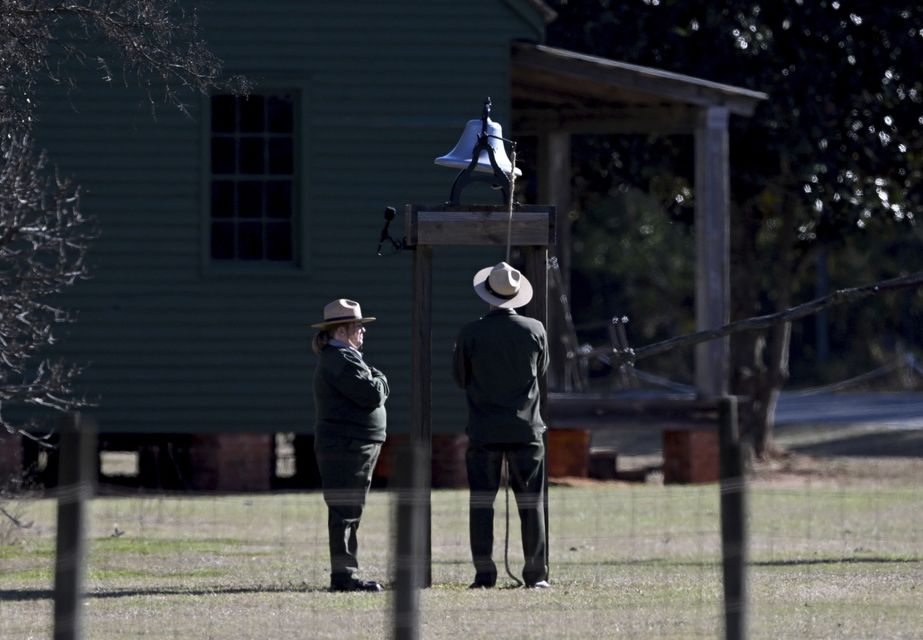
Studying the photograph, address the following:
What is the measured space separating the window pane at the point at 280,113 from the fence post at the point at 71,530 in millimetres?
11828

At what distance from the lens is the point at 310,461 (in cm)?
1870

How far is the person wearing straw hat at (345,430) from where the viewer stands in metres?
10.1

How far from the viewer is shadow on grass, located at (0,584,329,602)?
10.0 metres

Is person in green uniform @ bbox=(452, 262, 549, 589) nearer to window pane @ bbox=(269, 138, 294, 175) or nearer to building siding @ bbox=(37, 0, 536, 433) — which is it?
building siding @ bbox=(37, 0, 536, 433)

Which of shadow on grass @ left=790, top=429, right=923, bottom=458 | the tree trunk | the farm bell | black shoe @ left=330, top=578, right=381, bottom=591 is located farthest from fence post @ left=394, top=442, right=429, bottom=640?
shadow on grass @ left=790, top=429, right=923, bottom=458

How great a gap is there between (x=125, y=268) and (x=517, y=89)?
14.1ft

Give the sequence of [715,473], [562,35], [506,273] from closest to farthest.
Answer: [506,273]
[715,473]
[562,35]

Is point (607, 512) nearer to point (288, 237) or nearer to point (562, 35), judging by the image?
point (288, 237)

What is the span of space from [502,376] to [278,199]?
7614mm

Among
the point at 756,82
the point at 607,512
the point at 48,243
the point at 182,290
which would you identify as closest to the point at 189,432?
the point at 182,290

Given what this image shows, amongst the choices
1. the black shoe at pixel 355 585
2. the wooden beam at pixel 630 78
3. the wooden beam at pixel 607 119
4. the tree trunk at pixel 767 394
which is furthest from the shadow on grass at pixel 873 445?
the black shoe at pixel 355 585

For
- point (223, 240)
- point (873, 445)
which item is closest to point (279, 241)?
point (223, 240)

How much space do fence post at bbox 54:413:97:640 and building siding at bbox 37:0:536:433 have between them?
1136cm

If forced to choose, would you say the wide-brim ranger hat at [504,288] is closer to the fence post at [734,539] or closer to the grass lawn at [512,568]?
the grass lawn at [512,568]
